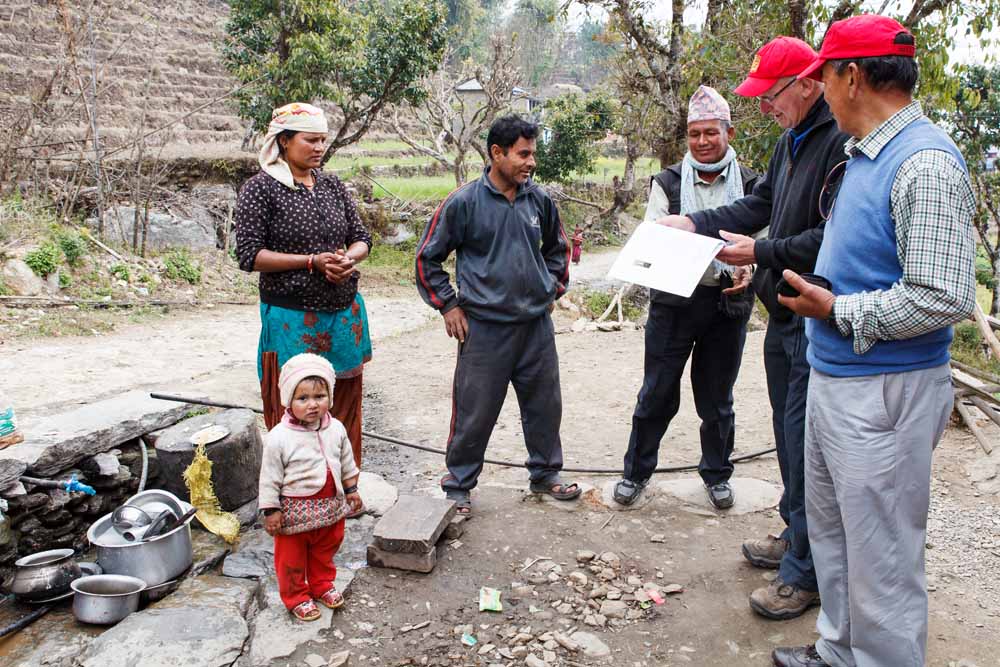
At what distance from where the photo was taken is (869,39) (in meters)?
2.01

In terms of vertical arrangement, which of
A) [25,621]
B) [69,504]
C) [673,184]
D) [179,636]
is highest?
[673,184]

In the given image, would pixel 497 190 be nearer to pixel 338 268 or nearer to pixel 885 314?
pixel 338 268

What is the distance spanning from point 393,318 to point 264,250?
7.45m

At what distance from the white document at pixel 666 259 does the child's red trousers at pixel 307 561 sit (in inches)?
55.8

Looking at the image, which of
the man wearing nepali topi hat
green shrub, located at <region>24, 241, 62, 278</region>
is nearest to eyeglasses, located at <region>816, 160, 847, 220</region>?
the man wearing nepali topi hat

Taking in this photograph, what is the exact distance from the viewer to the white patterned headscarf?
342cm

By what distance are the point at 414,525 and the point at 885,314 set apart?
83.0 inches

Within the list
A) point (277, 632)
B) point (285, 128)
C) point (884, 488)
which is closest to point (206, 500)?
point (277, 632)

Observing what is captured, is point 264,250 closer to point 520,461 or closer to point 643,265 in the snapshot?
point 643,265

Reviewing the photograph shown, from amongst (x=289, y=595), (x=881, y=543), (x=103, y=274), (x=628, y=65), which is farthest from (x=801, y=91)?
(x=628, y=65)

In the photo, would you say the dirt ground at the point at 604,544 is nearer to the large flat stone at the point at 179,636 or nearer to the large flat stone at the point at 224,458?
the large flat stone at the point at 179,636

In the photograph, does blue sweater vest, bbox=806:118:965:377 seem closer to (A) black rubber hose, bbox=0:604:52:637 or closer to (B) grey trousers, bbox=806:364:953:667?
(B) grey trousers, bbox=806:364:953:667

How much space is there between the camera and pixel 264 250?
3.44 meters

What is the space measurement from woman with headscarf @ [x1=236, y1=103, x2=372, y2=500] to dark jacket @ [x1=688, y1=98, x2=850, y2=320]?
1.84m
